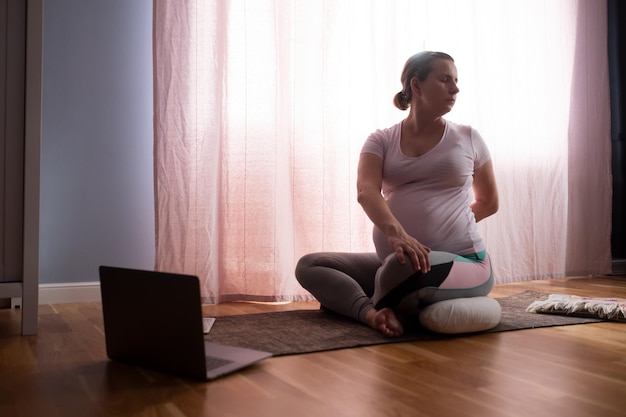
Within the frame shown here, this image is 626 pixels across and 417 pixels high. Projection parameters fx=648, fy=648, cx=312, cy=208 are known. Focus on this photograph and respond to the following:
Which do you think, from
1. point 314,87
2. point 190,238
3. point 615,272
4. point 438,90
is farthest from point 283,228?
point 615,272

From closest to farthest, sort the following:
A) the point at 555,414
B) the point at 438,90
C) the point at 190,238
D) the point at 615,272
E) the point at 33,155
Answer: the point at 555,414
the point at 33,155
the point at 438,90
the point at 190,238
the point at 615,272

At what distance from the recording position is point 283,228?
2582 mm

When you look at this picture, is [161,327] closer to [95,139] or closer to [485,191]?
[485,191]

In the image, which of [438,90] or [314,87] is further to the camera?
[314,87]

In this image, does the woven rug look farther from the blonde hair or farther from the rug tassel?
the blonde hair

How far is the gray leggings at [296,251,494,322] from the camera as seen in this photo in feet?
5.91

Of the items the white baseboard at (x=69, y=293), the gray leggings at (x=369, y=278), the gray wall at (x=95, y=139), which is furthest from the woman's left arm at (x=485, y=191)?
the white baseboard at (x=69, y=293)

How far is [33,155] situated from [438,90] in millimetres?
1232

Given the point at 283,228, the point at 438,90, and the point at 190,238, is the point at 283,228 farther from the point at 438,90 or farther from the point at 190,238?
the point at 438,90

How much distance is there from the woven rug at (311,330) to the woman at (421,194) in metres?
0.07

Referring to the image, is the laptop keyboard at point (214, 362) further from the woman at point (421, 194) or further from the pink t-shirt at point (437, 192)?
the pink t-shirt at point (437, 192)

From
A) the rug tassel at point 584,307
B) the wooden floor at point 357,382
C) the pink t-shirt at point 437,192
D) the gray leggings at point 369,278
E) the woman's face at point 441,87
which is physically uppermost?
the woman's face at point 441,87

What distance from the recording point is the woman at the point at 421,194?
1952 mm

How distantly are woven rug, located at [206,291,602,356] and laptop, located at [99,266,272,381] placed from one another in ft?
0.57
